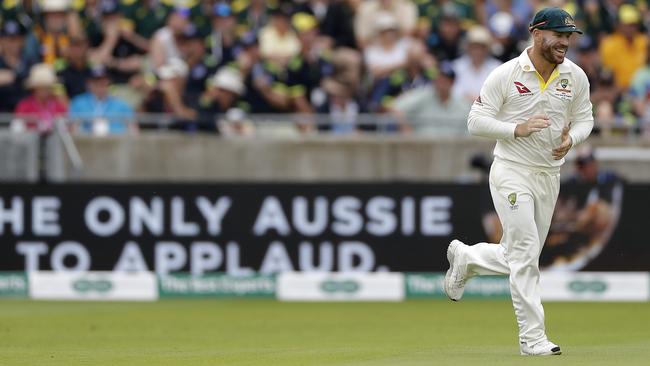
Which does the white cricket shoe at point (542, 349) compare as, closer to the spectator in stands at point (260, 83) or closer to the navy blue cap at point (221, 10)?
the spectator in stands at point (260, 83)

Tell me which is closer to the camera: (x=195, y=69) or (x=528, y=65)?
(x=528, y=65)

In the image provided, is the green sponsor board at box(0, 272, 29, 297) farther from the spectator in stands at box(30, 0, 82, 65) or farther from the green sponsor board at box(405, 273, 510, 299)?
the green sponsor board at box(405, 273, 510, 299)

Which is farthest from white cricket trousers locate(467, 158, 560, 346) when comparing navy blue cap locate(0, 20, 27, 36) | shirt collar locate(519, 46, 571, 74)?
navy blue cap locate(0, 20, 27, 36)

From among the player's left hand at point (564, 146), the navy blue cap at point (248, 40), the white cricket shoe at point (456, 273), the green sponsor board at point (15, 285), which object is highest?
the navy blue cap at point (248, 40)

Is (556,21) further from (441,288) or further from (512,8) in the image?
(512,8)

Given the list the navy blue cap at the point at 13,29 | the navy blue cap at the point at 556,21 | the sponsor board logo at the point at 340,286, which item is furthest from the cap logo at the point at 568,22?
the navy blue cap at the point at 13,29

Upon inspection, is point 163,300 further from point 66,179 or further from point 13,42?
point 13,42

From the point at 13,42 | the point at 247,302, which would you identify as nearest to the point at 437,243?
the point at 247,302

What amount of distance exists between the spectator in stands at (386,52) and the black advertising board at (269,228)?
2.05 m

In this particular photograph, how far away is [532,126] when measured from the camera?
27.9ft

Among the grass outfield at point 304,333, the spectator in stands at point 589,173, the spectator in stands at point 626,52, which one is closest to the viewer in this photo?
the grass outfield at point 304,333

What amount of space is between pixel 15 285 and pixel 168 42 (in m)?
3.52

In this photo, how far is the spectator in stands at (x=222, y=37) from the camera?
16.8m

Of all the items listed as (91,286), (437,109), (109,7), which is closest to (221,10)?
(109,7)
